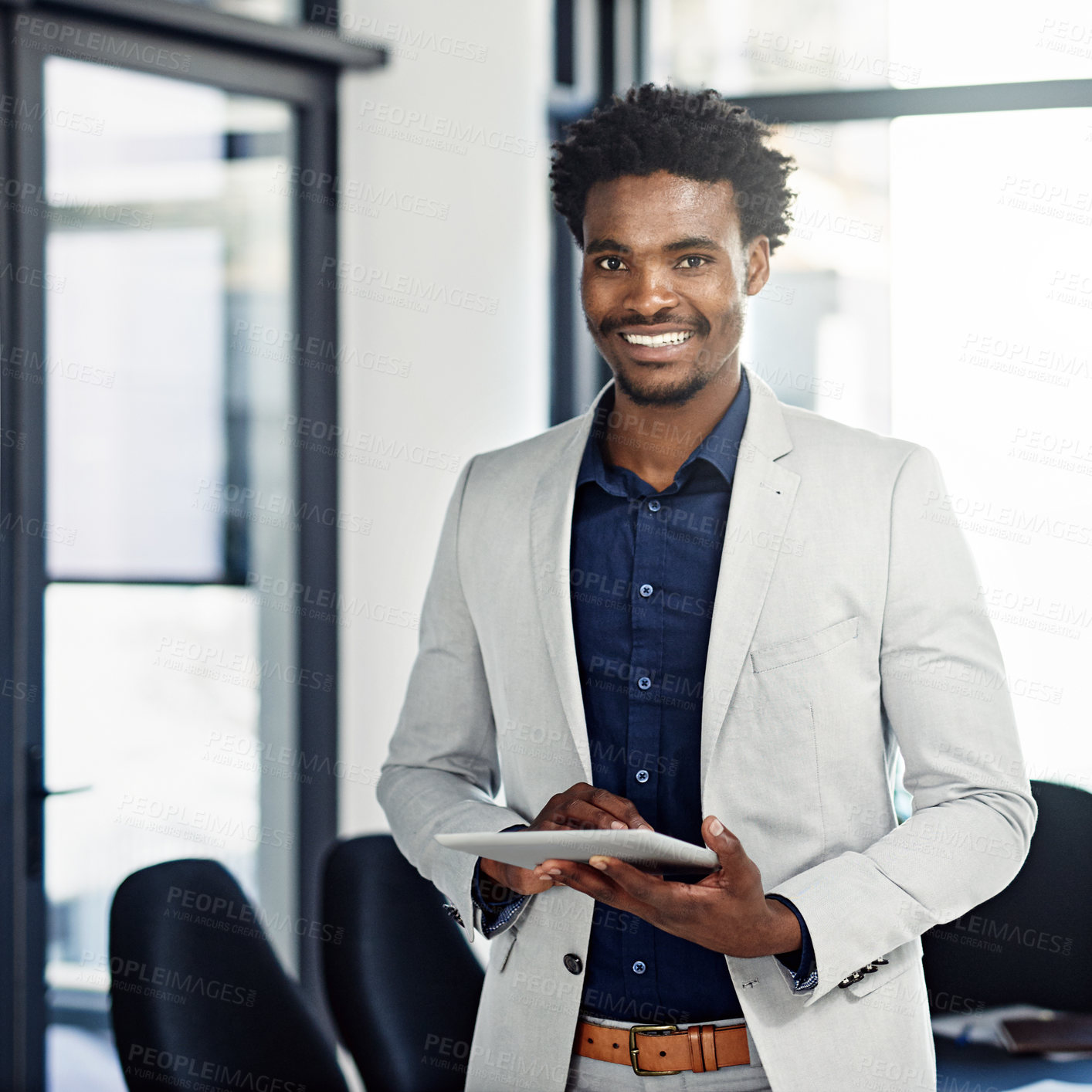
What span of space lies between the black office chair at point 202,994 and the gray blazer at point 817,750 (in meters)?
0.38

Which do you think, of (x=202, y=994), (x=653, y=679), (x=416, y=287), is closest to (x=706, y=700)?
(x=653, y=679)

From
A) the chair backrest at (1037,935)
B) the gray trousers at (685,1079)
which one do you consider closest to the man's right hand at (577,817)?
the gray trousers at (685,1079)

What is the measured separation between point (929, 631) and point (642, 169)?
0.68 meters

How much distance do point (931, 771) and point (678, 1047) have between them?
0.43 metres

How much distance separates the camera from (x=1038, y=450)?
306 centimetres

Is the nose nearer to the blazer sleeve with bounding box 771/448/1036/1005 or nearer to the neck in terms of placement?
the neck

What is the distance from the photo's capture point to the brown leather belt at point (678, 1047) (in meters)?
1.37

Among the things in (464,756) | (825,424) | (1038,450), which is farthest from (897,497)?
(1038,450)

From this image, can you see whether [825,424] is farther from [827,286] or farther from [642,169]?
[827,286]

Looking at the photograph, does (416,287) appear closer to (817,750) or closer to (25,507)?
(25,507)

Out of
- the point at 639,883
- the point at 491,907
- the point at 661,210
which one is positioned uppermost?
the point at 661,210

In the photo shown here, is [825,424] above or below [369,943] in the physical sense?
above

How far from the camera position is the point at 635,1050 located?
139 centimetres

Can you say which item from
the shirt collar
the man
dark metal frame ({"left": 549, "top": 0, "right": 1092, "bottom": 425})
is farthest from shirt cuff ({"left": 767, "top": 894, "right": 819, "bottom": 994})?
dark metal frame ({"left": 549, "top": 0, "right": 1092, "bottom": 425})
